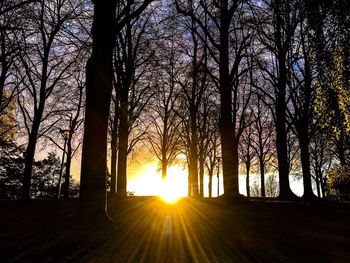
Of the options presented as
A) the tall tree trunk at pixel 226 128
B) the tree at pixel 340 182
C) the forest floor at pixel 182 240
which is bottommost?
the forest floor at pixel 182 240

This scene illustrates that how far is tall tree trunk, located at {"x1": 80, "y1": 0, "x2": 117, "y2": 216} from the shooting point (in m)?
7.08

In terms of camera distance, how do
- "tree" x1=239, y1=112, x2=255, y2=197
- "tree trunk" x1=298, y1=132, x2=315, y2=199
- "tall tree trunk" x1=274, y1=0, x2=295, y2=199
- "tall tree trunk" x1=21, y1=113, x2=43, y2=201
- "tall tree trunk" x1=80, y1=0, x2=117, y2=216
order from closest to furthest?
"tall tree trunk" x1=80, y1=0, x2=117, y2=216
"tall tree trunk" x1=21, y1=113, x2=43, y2=201
"tree trunk" x1=298, y1=132, x2=315, y2=199
"tall tree trunk" x1=274, y1=0, x2=295, y2=199
"tree" x1=239, y1=112, x2=255, y2=197

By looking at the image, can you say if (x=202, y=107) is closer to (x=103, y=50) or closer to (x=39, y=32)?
(x=39, y=32)

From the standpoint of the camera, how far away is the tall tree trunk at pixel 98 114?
7.08m

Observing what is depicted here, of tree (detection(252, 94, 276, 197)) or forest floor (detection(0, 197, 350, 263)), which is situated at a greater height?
tree (detection(252, 94, 276, 197))

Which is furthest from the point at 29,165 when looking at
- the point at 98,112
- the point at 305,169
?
the point at 305,169

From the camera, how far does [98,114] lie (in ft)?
24.3

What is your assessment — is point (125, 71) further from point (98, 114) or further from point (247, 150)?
point (247, 150)

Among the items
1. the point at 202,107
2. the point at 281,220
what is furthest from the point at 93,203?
the point at 202,107

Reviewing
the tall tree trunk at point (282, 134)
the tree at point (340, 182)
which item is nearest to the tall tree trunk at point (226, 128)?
the tall tree trunk at point (282, 134)

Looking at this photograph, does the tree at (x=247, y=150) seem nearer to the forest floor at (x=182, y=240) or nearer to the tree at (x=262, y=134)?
the tree at (x=262, y=134)

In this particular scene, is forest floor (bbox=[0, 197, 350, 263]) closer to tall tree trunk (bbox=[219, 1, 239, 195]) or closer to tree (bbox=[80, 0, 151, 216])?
tree (bbox=[80, 0, 151, 216])

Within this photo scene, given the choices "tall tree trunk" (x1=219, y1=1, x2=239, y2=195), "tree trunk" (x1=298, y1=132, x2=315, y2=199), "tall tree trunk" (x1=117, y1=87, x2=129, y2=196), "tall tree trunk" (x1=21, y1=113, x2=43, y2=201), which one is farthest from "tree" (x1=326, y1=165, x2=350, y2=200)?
"tall tree trunk" (x1=21, y1=113, x2=43, y2=201)

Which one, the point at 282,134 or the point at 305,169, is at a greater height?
the point at 282,134
